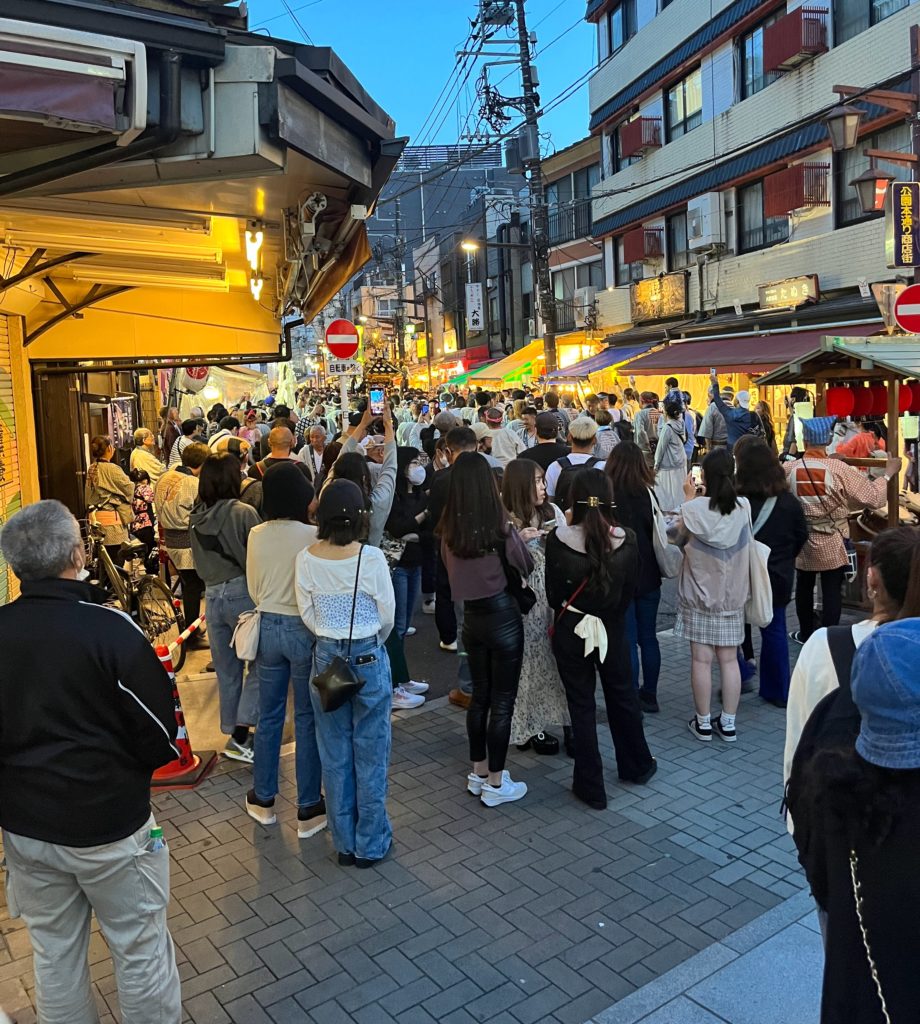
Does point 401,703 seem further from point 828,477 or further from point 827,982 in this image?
point 827,982

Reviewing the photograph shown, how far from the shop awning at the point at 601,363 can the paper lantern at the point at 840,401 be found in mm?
14076

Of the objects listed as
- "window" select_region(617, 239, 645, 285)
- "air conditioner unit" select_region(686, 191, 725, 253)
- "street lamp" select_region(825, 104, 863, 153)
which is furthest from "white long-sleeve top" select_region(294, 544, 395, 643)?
"window" select_region(617, 239, 645, 285)

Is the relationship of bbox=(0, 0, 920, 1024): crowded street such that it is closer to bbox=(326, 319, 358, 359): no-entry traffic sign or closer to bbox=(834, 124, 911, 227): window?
bbox=(326, 319, 358, 359): no-entry traffic sign

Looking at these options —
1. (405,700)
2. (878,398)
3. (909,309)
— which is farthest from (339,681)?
(909,309)

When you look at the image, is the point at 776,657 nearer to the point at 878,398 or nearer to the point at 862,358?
the point at 862,358

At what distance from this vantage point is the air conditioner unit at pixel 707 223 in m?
20.5

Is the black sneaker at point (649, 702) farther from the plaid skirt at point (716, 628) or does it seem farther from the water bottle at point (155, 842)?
the water bottle at point (155, 842)

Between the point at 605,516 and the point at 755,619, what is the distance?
5.42ft

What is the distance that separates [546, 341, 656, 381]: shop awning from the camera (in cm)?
2331

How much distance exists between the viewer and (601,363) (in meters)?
24.0

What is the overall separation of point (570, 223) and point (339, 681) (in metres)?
30.4

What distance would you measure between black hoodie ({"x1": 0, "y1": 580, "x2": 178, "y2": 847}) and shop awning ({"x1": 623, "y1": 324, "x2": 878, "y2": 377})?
Result: 1366 centimetres

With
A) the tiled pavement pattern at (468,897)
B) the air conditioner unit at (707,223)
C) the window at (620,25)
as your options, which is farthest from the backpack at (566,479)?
the window at (620,25)

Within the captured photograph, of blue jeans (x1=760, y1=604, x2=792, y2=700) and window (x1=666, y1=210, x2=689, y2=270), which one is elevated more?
window (x1=666, y1=210, x2=689, y2=270)
